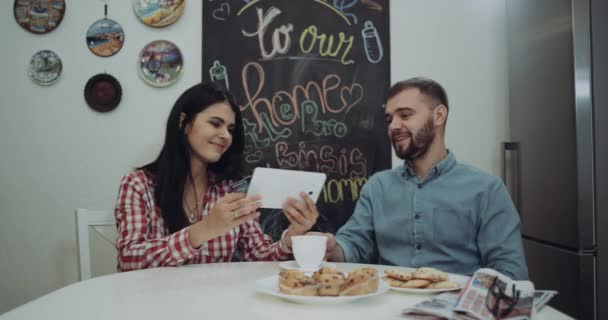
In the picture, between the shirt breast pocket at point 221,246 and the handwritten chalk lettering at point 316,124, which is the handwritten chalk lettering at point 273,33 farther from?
the shirt breast pocket at point 221,246

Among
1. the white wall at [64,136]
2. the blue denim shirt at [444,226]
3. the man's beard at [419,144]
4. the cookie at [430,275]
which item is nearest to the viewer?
the cookie at [430,275]

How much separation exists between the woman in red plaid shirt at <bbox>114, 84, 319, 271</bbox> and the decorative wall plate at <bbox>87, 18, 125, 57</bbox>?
0.80 metres

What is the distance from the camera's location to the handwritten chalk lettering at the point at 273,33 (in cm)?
242

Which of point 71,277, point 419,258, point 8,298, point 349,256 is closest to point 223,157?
point 349,256

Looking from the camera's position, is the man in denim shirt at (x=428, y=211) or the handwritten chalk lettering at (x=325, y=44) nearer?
the man in denim shirt at (x=428, y=211)

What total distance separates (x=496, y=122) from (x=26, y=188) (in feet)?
7.67

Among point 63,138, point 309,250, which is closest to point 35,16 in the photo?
point 63,138

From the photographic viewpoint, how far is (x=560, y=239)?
2066 mm

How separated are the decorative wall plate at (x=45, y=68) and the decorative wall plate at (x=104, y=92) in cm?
16

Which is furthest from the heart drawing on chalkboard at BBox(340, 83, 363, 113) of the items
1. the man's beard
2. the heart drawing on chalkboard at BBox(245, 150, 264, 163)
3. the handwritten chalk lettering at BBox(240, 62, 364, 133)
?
the man's beard

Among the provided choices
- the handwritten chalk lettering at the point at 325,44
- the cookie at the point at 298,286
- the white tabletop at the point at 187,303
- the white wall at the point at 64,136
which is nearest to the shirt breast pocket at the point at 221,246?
the white tabletop at the point at 187,303

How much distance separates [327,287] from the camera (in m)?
0.88

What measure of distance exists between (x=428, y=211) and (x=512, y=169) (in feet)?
3.20

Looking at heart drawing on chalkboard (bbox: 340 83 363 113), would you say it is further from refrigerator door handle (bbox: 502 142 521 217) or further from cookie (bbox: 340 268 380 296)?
Result: cookie (bbox: 340 268 380 296)
